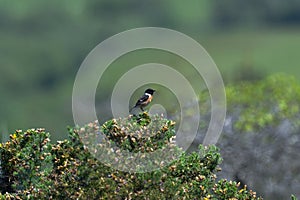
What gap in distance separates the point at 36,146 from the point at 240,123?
27.1ft

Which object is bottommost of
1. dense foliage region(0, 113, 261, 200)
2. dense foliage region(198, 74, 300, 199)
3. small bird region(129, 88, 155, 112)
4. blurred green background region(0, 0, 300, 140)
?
dense foliage region(0, 113, 261, 200)

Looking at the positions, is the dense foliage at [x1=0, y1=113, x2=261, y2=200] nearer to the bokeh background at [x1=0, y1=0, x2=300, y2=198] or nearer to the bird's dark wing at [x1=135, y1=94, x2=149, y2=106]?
the bird's dark wing at [x1=135, y1=94, x2=149, y2=106]

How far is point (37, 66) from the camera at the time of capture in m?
139

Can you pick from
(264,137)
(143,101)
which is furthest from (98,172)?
(264,137)

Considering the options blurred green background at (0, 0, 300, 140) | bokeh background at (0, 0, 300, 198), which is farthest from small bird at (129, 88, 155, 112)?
blurred green background at (0, 0, 300, 140)

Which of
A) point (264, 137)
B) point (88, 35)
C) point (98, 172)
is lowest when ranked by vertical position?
point (98, 172)

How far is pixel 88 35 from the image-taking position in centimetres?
14700

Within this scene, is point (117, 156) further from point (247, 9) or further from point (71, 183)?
point (247, 9)

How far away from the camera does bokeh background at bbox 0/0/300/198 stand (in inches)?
4274

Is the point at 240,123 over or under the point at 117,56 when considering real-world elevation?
under

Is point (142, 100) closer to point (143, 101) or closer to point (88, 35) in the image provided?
point (143, 101)

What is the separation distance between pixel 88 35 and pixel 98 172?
132141 mm

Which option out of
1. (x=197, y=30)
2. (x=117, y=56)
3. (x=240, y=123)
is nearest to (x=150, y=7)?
(x=197, y=30)

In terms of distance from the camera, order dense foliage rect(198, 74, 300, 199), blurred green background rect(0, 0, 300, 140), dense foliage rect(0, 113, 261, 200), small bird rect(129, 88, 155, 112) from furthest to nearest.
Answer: blurred green background rect(0, 0, 300, 140) < dense foliage rect(198, 74, 300, 199) < small bird rect(129, 88, 155, 112) < dense foliage rect(0, 113, 261, 200)
